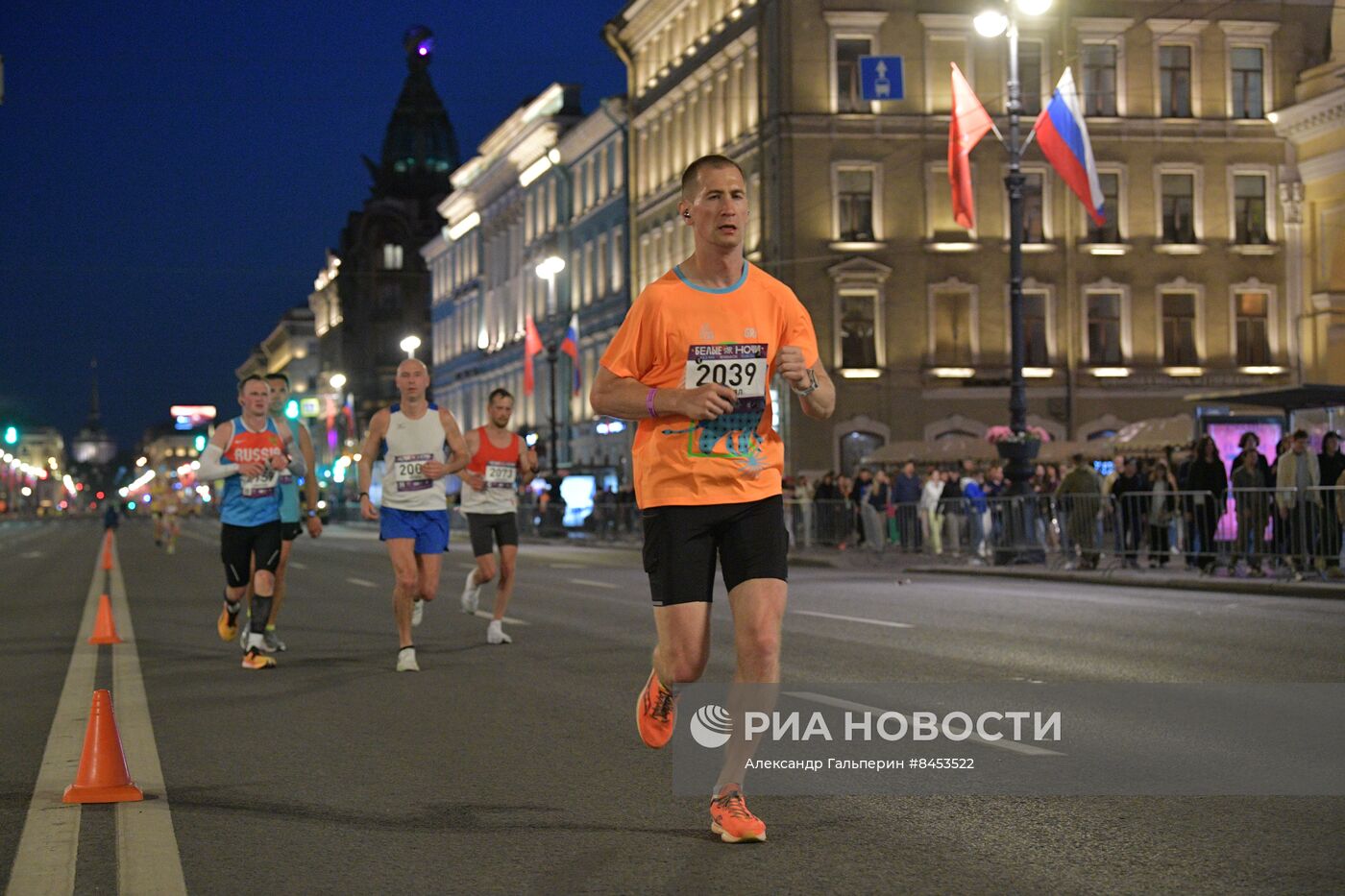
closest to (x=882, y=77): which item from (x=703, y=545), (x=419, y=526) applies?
(x=419, y=526)

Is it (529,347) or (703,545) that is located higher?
(529,347)

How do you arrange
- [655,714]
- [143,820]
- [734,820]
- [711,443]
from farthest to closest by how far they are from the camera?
[143,820], [655,714], [711,443], [734,820]

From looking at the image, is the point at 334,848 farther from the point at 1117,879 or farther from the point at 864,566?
the point at 864,566

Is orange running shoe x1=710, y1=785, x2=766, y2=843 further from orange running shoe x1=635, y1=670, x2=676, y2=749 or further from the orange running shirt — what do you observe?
the orange running shirt

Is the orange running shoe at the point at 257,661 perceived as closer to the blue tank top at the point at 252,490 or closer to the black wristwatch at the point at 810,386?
the blue tank top at the point at 252,490

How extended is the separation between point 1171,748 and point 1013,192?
917 inches

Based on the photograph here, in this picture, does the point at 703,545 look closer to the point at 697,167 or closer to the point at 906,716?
the point at 697,167

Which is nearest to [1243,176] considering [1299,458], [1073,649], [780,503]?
[1299,458]

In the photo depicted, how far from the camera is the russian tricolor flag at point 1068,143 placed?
34.3m

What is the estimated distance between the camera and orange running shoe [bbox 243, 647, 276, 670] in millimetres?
13664

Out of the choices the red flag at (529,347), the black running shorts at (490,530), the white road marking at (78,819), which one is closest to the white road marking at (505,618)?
the black running shorts at (490,530)

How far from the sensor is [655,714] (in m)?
6.90

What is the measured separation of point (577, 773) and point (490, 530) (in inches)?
320

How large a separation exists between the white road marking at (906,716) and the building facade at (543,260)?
4848 centimetres
